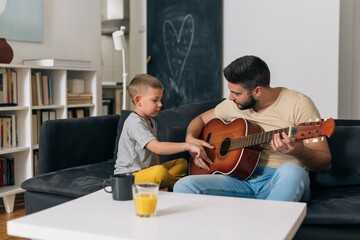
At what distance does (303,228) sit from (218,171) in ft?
1.54

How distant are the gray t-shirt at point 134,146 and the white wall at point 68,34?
1.89m

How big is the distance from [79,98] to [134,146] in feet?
6.18

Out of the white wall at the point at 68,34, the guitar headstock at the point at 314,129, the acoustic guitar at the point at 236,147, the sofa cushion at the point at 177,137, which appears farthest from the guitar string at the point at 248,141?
the white wall at the point at 68,34

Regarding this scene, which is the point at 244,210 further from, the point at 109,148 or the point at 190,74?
the point at 190,74

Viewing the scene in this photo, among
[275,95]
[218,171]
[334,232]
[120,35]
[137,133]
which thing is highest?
[120,35]

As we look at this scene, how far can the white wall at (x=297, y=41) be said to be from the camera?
12.7 ft

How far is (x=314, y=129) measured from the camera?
1751mm

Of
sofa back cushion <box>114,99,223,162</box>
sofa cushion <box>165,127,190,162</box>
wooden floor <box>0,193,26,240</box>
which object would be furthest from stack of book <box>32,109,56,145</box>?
sofa cushion <box>165,127,190,162</box>

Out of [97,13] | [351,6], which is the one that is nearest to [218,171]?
[351,6]

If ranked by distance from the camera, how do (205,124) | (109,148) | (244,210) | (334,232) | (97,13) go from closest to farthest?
(244,210) < (334,232) < (205,124) < (109,148) < (97,13)

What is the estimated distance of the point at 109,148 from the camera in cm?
304

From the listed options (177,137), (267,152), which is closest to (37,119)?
(177,137)

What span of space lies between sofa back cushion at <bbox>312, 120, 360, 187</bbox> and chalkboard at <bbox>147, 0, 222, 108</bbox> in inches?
91.5

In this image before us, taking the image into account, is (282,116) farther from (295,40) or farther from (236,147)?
(295,40)
